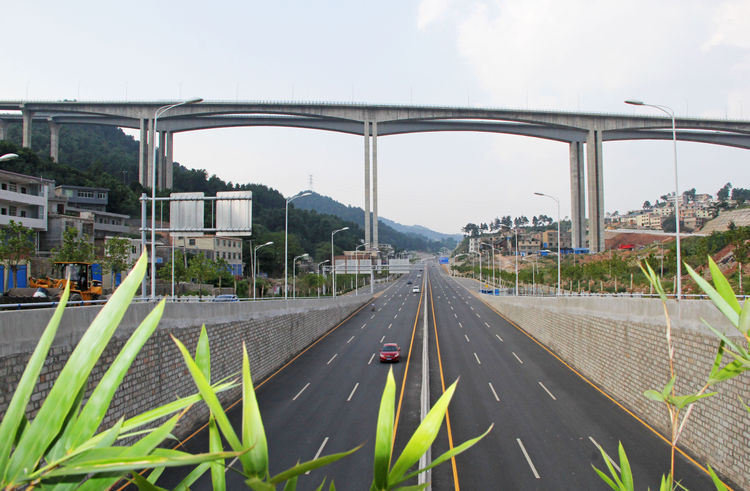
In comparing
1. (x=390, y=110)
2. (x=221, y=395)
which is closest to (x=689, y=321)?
(x=221, y=395)

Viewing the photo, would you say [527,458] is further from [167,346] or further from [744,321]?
[744,321]

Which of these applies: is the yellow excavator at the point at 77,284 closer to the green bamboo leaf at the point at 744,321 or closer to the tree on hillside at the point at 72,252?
the tree on hillside at the point at 72,252

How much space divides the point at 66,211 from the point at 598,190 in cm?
8836

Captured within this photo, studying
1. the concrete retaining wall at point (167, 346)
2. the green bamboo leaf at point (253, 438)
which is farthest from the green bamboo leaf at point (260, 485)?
the concrete retaining wall at point (167, 346)

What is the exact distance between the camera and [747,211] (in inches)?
3750

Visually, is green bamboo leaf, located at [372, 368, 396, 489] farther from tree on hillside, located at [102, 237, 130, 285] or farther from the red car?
tree on hillside, located at [102, 237, 130, 285]

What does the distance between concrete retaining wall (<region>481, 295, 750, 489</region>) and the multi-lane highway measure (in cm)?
77

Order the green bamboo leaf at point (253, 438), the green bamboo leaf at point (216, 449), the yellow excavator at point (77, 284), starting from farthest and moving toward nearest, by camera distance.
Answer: the yellow excavator at point (77, 284)
the green bamboo leaf at point (216, 449)
the green bamboo leaf at point (253, 438)

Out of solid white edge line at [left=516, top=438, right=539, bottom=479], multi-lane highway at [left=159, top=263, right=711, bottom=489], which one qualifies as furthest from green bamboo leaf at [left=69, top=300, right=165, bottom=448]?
solid white edge line at [left=516, top=438, right=539, bottom=479]

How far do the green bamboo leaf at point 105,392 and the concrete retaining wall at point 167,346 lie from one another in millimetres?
10390

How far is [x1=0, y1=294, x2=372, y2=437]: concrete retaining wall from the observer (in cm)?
1120

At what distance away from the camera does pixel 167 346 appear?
59.9 ft

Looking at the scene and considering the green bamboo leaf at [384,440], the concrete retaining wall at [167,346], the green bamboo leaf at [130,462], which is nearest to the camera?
the green bamboo leaf at [130,462]

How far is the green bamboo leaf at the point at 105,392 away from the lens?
2.21 m
